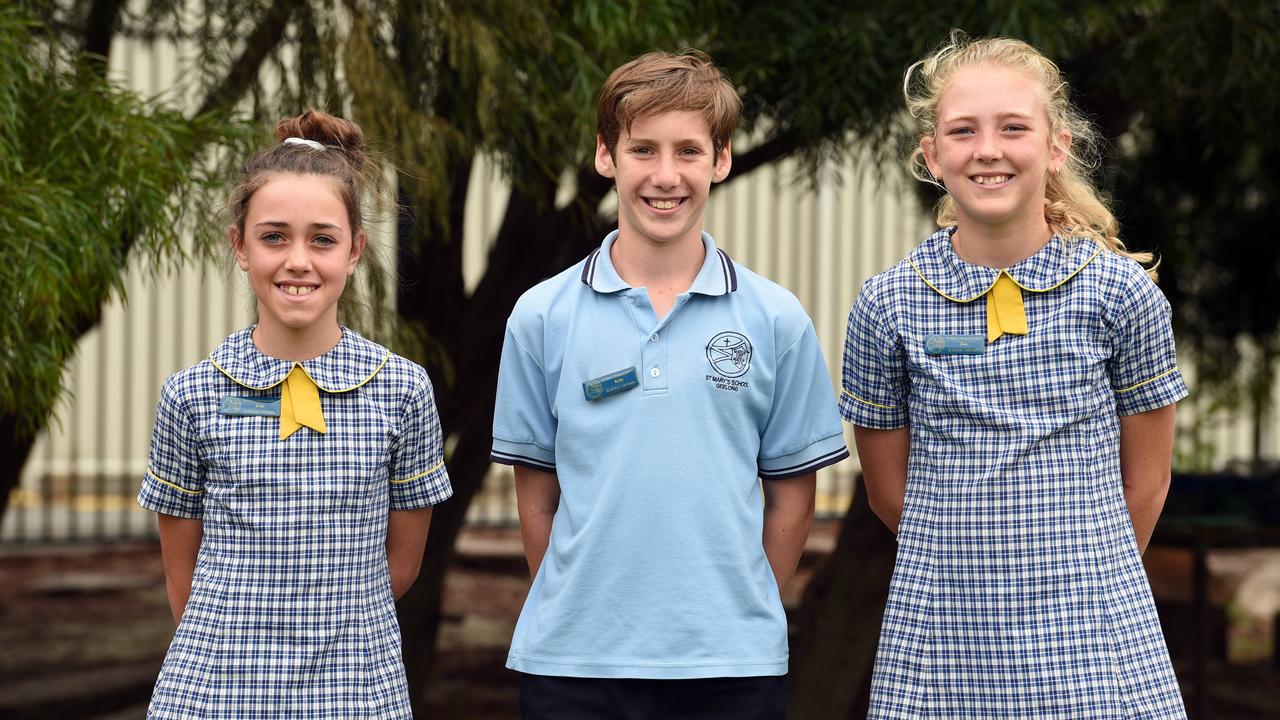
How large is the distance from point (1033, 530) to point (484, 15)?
6.65 ft

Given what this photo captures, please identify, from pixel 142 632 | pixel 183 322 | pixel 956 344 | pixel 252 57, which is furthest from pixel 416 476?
pixel 183 322

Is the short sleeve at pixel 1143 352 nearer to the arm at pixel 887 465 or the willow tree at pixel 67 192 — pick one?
the arm at pixel 887 465

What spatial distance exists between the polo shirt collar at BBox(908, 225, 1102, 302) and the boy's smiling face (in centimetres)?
39

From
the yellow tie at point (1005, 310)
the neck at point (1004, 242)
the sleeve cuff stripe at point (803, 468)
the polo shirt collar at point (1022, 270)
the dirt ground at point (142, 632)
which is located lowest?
the dirt ground at point (142, 632)

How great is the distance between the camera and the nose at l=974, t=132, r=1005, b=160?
2445 millimetres

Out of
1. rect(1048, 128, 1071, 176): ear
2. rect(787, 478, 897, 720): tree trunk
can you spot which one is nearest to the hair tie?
rect(1048, 128, 1071, 176): ear

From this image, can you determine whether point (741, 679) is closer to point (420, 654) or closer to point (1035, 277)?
point (1035, 277)

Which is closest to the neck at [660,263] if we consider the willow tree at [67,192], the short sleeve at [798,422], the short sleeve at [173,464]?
the short sleeve at [798,422]

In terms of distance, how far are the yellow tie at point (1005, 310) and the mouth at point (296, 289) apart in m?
1.08

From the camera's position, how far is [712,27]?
13.3 ft

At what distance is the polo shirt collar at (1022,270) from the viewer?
97.3 inches

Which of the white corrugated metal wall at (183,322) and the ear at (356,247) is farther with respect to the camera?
the white corrugated metal wall at (183,322)

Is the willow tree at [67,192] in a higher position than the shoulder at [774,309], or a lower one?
higher

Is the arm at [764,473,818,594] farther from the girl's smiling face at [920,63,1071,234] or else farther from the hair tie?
the hair tie
